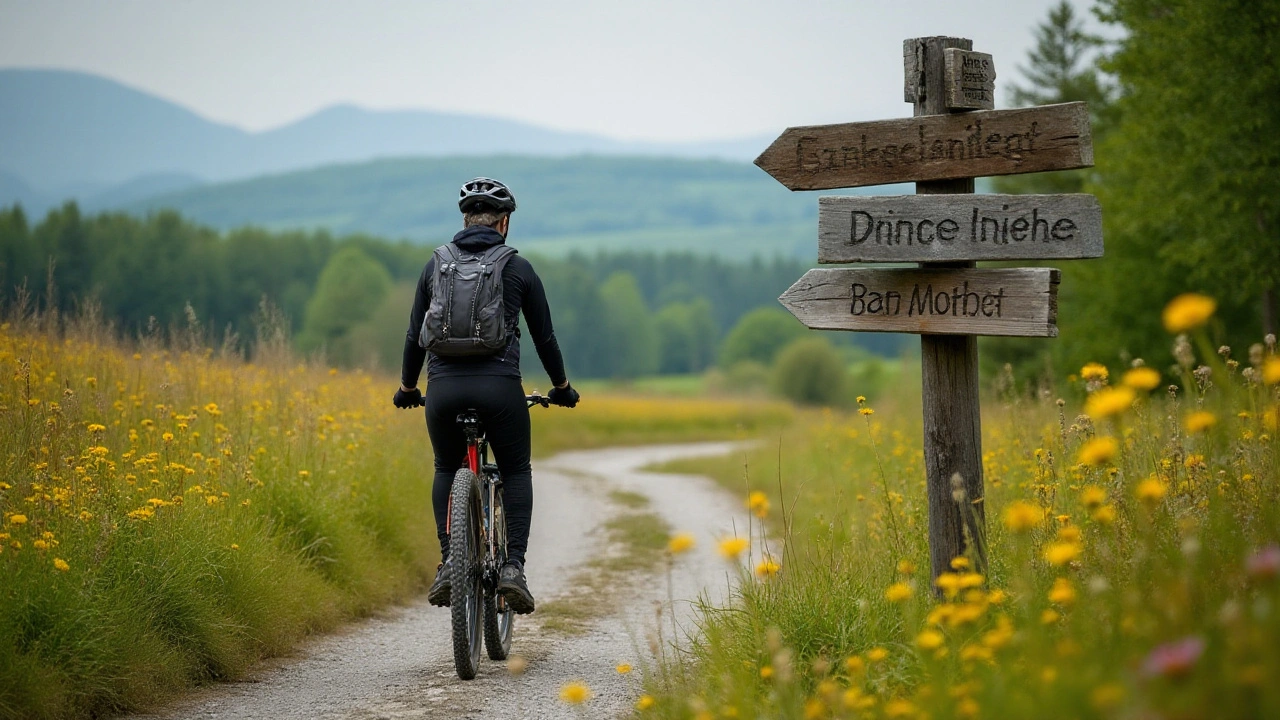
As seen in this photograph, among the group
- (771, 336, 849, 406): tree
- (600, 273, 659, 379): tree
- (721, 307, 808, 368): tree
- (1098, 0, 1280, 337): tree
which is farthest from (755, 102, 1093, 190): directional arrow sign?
(600, 273, 659, 379): tree

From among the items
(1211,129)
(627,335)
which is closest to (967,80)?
(1211,129)

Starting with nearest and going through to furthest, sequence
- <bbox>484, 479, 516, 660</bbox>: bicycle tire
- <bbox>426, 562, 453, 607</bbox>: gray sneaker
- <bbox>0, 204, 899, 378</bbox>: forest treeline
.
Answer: <bbox>426, 562, 453, 607</bbox>: gray sneaker < <bbox>484, 479, 516, 660</bbox>: bicycle tire < <bbox>0, 204, 899, 378</bbox>: forest treeline

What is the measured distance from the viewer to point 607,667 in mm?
6008

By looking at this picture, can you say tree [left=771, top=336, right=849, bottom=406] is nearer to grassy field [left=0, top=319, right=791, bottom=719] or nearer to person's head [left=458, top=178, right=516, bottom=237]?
grassy field [left=0, top=319, right=791, bottom=719]

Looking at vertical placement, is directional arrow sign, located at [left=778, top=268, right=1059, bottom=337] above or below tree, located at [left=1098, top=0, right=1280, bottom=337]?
below

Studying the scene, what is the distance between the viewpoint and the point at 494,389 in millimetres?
5594

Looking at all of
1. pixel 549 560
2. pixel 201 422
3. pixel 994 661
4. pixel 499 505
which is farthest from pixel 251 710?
pixel 549 560

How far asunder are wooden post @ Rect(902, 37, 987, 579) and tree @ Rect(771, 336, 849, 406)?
56260 mm

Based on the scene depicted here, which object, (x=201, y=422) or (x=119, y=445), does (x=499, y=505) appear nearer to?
(x=119, y=445)

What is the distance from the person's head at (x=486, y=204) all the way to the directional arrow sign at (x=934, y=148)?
1464 mm

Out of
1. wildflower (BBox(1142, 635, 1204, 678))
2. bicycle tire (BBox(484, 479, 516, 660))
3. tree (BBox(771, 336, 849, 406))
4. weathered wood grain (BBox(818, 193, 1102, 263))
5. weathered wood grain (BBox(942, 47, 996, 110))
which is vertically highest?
weathered wood grain (BBox(942, 47, 996, 110))

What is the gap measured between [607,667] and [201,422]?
4.33 m

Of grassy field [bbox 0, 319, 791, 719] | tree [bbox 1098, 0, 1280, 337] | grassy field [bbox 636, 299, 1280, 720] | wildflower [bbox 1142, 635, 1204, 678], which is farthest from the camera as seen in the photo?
tree [bbox 1098, 0, 1280, 337]

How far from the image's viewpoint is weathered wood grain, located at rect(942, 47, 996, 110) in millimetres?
4930
